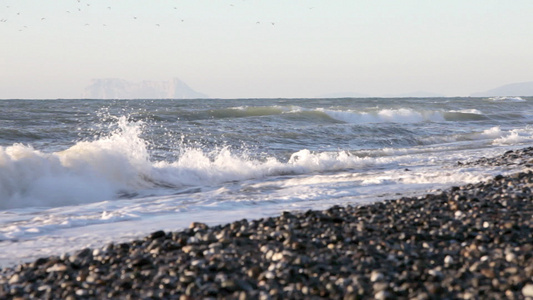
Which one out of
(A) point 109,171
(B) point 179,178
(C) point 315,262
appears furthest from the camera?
(B) point 179,178

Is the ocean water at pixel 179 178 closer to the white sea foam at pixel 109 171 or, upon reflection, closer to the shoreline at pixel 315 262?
the white sea foam at pixel 109 171

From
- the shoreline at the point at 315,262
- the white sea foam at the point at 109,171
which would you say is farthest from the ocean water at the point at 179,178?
the shoreline at the point at 315,262

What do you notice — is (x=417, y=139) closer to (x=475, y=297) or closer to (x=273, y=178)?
(x=273, y=178)

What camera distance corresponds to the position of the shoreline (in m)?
4.29

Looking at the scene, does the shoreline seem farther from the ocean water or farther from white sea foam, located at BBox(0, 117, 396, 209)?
white sea foam, located at BBox(0, 117, 396, 209)

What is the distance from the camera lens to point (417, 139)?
23.2m

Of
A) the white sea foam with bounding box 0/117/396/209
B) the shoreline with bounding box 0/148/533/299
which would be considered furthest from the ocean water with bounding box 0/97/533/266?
the shoreline with bounding box 0/148/533/299

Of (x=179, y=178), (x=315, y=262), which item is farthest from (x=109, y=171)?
(x=315, y=262)

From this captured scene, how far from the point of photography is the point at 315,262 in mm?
4906

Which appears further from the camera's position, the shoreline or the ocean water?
the ocean water

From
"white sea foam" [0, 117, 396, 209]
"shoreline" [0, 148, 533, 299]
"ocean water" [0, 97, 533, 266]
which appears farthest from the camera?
"white sea foam" [0, 117, 396, 209]

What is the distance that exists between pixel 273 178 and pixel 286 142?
7940mm

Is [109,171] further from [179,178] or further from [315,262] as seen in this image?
[315,262]

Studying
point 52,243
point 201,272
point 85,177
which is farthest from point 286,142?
point 201,272
